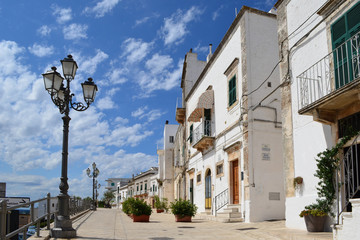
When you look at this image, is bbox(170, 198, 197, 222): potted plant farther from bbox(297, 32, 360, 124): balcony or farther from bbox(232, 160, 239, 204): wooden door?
bbox(297, 32, 360, 124): balcony

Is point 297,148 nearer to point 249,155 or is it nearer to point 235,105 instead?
point 249,155

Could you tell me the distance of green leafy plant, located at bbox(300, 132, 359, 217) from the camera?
28.1ft

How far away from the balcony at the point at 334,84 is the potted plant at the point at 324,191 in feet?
2.71

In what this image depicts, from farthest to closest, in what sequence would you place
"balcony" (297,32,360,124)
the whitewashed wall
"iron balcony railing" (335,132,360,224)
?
the whitewashed wall, "iron balcony railing" (335,132,360,224), "balcony" (297,32,360,124)

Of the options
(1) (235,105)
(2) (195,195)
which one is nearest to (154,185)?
(2) (195,195)

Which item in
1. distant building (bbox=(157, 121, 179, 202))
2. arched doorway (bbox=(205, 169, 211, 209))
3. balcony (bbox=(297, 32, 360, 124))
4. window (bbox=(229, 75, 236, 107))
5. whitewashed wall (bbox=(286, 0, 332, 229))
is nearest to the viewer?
balcony (bbox=(297, 32, 360, 124))

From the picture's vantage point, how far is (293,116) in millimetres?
10523

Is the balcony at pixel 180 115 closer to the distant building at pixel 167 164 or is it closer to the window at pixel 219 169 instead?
the window at pixel 219 169

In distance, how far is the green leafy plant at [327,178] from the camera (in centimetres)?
855

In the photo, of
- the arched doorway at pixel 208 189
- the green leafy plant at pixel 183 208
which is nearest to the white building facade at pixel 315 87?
the green leafy plant at pixel 183 208

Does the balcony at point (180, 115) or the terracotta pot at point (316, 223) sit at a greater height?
the balcony at point (180, 115)

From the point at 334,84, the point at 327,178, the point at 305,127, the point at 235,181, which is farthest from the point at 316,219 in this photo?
the point at 235,181

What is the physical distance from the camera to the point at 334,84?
8672 mm

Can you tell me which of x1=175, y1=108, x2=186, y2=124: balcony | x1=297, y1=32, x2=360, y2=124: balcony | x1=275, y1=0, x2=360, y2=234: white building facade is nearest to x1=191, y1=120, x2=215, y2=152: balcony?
x1=175, y1=108, x2=186, y2=124: balcony
